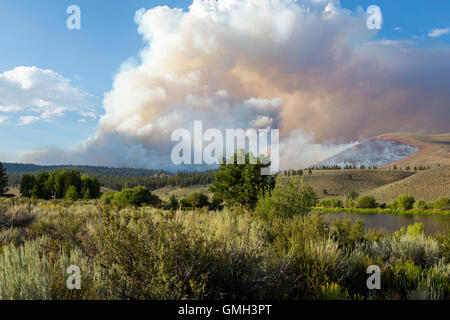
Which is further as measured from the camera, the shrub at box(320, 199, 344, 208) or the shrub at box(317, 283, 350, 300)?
the shrub at box(320, 199, 344, 208)

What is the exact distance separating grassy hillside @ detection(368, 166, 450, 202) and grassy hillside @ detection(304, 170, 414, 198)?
1277 cm

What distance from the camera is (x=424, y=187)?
79.1 meters

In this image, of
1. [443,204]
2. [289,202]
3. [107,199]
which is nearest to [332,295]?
[289,202]

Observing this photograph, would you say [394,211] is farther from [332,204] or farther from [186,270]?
[186,270]

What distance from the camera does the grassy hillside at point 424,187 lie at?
7431 cm

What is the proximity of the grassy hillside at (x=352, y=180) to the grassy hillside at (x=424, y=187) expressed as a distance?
1277 cm

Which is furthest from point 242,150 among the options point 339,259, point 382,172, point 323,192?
point 382,172

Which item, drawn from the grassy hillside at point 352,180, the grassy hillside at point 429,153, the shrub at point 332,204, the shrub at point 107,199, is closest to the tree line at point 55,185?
the shrub at point 107,199

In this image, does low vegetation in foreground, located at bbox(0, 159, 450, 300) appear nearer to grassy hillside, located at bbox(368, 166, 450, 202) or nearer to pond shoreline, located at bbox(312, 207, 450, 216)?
pond shoreline, located at bbox(312, 207, 450, 216)

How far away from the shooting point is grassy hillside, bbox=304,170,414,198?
3887 inches

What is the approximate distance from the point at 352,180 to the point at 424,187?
30.2 meters

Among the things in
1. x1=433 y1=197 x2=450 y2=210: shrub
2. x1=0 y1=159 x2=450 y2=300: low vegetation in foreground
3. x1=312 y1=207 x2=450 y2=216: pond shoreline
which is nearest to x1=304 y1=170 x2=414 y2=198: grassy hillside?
x1=312 y1=207 x2=450 y2=216: pond shoreline

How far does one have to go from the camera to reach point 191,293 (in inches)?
143
